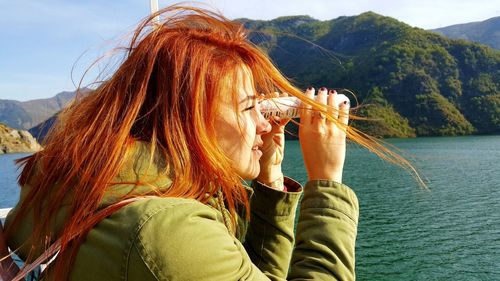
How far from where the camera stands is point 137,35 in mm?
1146

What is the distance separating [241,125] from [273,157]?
1.40 ft

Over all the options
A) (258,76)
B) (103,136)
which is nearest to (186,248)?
(103,136)

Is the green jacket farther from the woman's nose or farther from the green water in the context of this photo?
the green water

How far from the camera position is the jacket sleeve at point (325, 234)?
38.0 inches

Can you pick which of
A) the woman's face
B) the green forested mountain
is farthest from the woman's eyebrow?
the green forested mountain

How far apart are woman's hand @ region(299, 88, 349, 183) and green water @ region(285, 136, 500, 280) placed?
4.70 metres

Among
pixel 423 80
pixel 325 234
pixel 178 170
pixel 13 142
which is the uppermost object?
pixel 178 170

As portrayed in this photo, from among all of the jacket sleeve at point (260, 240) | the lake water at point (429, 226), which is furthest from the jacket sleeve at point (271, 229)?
the lake water at point (429, 226)

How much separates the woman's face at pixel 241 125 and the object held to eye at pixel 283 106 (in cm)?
10

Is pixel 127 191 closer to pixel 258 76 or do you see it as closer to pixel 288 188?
pixel 258 76

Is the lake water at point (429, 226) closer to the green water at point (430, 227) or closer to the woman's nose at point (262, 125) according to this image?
the green water at point (430, 227)

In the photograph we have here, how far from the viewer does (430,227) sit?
18.8m

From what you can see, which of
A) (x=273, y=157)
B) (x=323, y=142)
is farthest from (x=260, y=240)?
(x=323, y=142)

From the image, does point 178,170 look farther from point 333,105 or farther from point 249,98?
point 333,105
